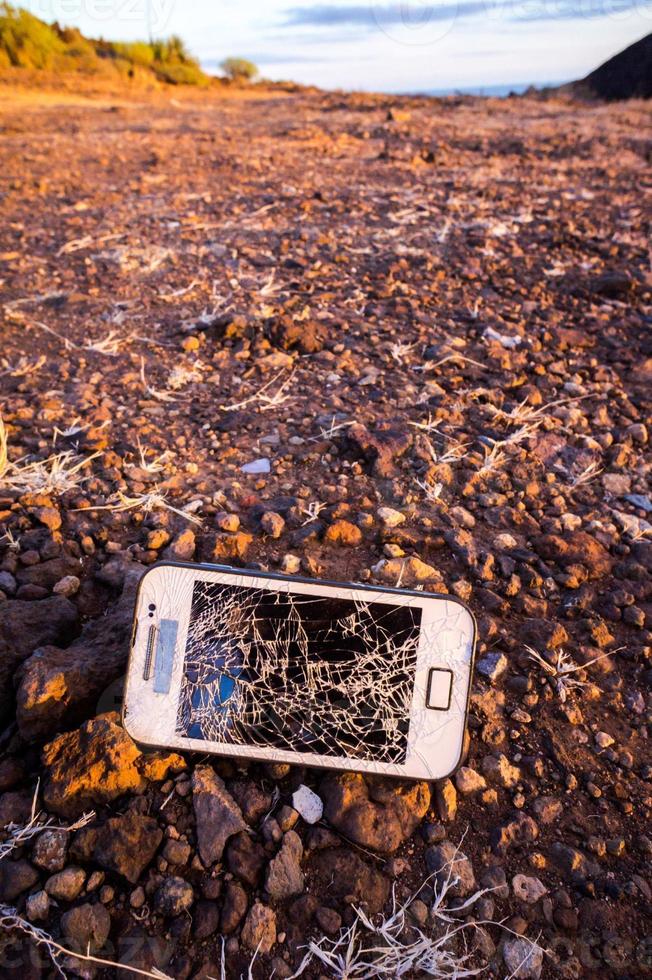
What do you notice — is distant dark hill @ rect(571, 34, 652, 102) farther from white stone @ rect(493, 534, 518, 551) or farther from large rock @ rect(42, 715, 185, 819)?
large rock @ rect(42, 715, 185, 819)

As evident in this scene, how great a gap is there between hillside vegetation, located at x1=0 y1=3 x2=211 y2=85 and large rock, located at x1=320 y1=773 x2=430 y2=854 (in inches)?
643

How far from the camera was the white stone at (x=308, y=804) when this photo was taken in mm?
1375

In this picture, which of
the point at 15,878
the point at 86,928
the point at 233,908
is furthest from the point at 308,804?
the point at 15,878

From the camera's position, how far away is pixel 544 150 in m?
7.25

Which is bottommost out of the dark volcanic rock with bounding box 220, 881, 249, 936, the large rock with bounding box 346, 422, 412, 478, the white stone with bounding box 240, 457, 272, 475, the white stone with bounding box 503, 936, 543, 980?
the white stone with bounding box 503, 936, 543, 980

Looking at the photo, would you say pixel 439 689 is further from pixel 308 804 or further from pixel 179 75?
pixel 179 75

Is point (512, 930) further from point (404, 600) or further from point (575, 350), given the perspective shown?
point (575, 350)

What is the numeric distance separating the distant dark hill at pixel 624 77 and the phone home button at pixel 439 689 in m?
15.0

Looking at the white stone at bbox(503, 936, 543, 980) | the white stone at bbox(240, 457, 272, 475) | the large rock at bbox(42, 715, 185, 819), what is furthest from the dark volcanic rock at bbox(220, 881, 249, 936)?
the white stone at bbox(240, 457, 272, 475)

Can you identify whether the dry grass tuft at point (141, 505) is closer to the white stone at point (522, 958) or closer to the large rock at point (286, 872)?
the large rock at point (286, 872)

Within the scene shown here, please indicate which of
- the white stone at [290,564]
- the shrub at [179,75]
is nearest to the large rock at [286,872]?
the white stone at [290,564]

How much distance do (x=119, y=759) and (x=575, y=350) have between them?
9.67 feet

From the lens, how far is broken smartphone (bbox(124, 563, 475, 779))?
1.39m

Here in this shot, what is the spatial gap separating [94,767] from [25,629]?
48cm
